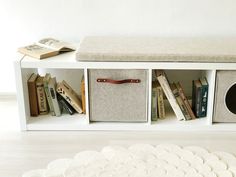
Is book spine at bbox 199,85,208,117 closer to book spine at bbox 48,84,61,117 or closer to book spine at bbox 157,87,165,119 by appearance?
book spine at bbox 157,87,165,119

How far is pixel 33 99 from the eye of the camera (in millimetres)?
2201

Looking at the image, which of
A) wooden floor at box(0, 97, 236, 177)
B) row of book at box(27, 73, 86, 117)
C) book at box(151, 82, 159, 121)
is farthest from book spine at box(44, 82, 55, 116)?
book at box(151, 82, 159, 121)

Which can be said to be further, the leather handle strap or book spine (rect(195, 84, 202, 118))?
book spine (rect(195, 84, 202, 118))

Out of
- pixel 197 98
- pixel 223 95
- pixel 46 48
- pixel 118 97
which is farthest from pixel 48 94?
pixel 223 95

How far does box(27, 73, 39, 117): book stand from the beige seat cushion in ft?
1.16

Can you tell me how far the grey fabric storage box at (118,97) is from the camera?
2041 mm

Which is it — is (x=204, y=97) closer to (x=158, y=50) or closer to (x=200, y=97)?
(x=200, y=97)

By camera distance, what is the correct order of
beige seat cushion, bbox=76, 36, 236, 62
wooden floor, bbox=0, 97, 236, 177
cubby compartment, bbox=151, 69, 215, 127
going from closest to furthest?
wooden floor, bbox=0, 97, 236, 177 < beige seat cushion, bbox=76, 36, 236, 62 < cubby compartment, bbox=151, 69, 215, 127

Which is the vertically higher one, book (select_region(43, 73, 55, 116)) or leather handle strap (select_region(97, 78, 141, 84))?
leather handle strap (select_region(97, 78, 141, 84))

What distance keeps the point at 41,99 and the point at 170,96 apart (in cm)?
74

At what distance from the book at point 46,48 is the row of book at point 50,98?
0.57 feet

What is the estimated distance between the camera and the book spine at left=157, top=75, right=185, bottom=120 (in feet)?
6.99

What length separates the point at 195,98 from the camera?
87.0 inches

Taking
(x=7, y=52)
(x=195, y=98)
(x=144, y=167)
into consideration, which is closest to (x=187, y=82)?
(x=195, y=98)
